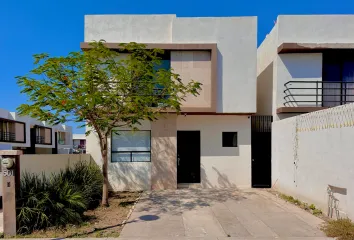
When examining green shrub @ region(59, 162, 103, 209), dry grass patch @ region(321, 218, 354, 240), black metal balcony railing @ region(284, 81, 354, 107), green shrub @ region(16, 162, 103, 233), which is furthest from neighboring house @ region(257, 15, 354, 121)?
green shrub @ region(16, 162, 103, 233)

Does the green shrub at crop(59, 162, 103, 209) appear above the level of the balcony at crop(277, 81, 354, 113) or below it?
below

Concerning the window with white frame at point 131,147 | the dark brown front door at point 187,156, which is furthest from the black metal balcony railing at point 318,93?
the window with white frame at point 131,147

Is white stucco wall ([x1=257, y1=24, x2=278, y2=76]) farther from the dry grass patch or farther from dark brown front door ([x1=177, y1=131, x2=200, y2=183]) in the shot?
the dry grass patch

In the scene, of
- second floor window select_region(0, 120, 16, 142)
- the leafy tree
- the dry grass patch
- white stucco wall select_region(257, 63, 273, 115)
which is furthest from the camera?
second floor window select_region(0, 120, 16, 142)

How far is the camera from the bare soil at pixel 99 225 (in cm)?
559

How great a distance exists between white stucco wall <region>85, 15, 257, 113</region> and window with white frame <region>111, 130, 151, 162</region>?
3.53 m

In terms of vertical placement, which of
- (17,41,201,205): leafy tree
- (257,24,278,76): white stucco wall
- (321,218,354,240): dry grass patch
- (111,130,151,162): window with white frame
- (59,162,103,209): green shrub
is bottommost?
(321,218,354,240): dry grass patch

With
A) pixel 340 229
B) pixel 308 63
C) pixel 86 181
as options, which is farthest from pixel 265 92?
pixel 86 181

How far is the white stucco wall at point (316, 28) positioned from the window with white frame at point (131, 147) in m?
7.13

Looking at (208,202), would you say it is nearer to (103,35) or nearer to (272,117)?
(272,117)

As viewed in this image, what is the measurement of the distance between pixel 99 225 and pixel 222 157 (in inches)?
241

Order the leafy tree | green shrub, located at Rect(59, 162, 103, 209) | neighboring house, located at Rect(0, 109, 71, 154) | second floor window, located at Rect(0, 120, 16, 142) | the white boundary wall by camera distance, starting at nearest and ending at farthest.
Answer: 1. the white boundary wall
2. the leafy tree
3. green shrub, located at Rect(59, 162, 103, 209)
4. second floor window, located at Rect(0, 120, 16, 142)
5. neighboring house, located at Rect(0, 109, 71, 154)

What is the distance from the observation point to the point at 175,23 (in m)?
10.6

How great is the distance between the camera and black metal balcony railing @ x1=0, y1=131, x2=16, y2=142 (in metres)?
27.2
